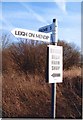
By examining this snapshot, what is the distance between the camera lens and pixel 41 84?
6547mm

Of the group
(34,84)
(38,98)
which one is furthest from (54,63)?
(34,84)

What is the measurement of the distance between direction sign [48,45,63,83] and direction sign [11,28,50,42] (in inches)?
8.2

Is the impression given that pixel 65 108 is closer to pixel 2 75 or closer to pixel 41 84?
pixel 41 84

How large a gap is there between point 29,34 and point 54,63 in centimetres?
58

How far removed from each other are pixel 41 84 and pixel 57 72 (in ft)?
8.52

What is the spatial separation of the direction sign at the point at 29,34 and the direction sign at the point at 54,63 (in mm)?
209

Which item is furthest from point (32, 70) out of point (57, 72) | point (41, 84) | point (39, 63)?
point (57, 72)

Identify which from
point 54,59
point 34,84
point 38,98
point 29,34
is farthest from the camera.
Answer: point 34,84

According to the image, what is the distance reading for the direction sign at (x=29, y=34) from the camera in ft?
12.1

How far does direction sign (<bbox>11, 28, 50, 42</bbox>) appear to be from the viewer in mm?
3696

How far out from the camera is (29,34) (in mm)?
3826

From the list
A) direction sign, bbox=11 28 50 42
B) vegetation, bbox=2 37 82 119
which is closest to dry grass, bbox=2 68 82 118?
vegetation, bbox=2 37 82 119

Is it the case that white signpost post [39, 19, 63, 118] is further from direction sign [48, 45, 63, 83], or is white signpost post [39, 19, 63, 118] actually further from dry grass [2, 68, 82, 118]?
Result: dry grass [2, 68, 82, 118]

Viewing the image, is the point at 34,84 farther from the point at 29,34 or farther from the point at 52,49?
the point at 29,34
